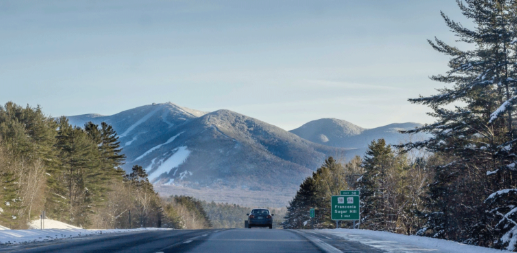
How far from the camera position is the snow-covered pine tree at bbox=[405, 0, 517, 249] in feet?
97.7

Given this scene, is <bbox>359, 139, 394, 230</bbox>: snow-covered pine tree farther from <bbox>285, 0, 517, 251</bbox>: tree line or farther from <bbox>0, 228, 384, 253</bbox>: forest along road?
<bbox>0, 228, 384, 253</bbox>: forest along road

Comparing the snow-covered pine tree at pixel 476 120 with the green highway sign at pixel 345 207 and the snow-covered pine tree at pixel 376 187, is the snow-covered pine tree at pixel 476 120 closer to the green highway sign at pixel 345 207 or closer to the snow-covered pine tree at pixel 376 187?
the green highway sign at pixel 345 207

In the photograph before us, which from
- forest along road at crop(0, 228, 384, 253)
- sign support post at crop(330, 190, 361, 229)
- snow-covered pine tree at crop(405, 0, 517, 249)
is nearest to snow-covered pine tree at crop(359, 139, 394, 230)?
sign support post at crop(330, 190, 361, 229)

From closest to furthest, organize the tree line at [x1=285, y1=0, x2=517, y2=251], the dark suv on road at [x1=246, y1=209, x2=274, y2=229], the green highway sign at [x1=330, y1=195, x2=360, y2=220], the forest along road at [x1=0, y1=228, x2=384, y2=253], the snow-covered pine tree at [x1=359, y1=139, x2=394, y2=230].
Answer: the forest along road at [x1=0, y1=228, x2=384, y2=253], the tree line at [x1=285, y1=0, x2=517, y2=251], the green highway sign at [x1=330, y1=195, x2=360, y2=220], the dark suv on road at [x1=246, y1=209, x2=274, y2=229], the snow-covered pine tree at [x1=359, y1=139, x2=394, y2=230]

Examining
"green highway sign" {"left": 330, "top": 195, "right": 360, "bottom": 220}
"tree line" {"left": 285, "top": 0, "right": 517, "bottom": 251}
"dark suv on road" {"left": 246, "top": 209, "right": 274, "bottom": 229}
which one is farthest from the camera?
"dark suv on road" {"left": 246, "top": 209, "right": 274, "bottom": 229}

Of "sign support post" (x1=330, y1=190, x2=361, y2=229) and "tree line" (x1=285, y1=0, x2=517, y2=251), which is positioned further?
"sign support post" (x1=330, y1=190, x2=361, y2=229)

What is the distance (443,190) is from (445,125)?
5.85m

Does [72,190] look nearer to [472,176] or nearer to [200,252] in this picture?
[472,176]

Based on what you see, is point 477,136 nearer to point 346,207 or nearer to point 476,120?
point 476,120

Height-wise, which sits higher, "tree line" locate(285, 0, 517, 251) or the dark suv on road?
"tree line" locate(285, 0, 517, 251)

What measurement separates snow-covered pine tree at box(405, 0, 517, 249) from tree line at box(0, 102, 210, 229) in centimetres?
4102

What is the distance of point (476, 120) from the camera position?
31719 mm

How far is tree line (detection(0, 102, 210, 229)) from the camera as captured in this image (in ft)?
197

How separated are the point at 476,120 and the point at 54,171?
58.3 metres
